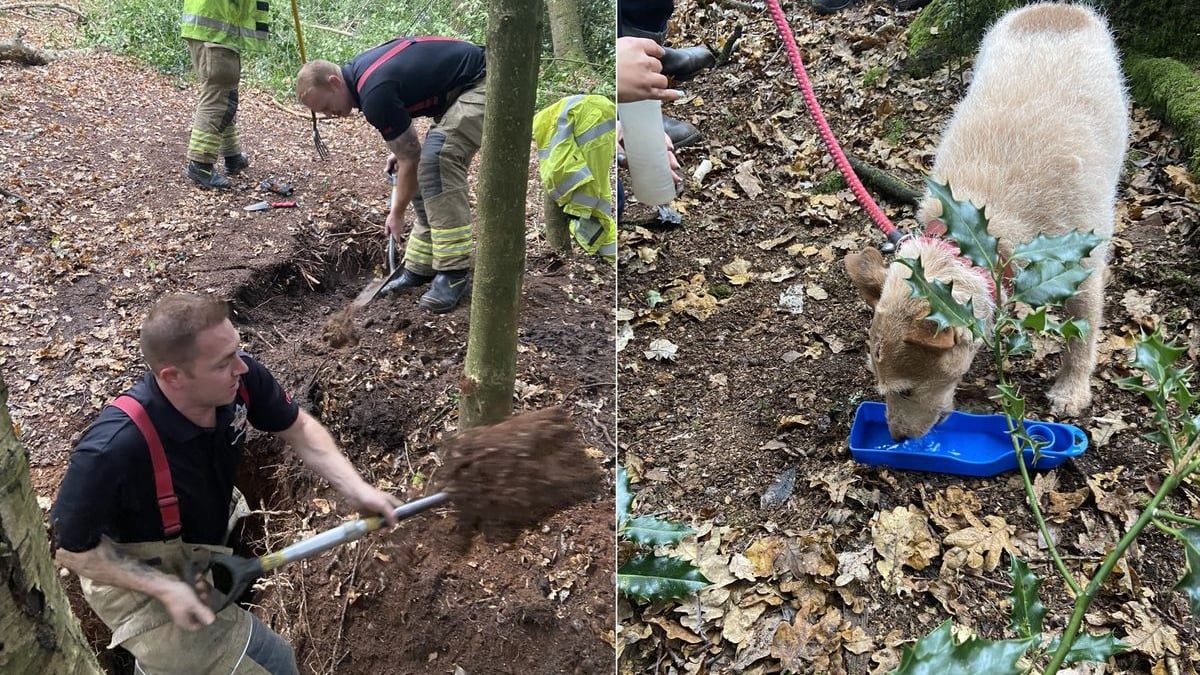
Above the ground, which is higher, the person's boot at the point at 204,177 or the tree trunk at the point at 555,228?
the person's boot at the point at 204,177

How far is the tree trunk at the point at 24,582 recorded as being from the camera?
4.99ft

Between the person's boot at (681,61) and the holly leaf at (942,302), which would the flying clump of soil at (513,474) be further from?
the person's boot at (681,61)

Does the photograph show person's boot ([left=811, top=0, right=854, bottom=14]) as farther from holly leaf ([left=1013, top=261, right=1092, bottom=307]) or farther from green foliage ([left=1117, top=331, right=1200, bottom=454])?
green foliage ([left=1117, top=331, right=1200, bottom=454])

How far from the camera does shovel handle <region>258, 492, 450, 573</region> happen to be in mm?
2484

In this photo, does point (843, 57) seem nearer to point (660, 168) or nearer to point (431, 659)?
point (660, 168)

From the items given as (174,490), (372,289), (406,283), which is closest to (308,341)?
(372,289)

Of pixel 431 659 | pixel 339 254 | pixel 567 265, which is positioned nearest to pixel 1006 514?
pixel 431 659

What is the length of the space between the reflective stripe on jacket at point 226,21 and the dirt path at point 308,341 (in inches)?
25.7

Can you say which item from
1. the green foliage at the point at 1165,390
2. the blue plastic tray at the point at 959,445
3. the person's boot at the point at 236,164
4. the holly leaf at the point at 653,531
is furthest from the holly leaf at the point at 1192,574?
the person's boot at the point at 236,164

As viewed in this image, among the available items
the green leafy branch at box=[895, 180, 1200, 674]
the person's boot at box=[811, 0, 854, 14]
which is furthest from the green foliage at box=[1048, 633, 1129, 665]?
the person's boot at box=[811, 0, 854, 14]

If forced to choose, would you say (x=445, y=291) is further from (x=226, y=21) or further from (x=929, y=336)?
(x=226, y=21)

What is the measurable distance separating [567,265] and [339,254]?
172cm

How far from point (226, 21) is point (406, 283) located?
2899 mm

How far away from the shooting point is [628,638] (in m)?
2.81
